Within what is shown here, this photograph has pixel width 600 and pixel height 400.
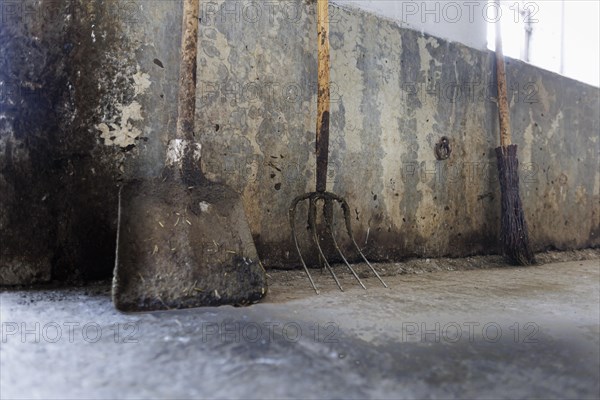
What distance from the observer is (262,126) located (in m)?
2.01

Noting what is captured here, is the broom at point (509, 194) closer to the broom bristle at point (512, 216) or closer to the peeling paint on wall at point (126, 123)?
the broom bristle at point (512, 216)

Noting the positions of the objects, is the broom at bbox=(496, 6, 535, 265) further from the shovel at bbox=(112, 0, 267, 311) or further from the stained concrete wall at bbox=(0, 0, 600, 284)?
the shovel at bbox=(112, 0, 267, 311)

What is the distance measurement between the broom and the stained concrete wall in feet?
0.24

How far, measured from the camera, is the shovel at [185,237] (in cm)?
136

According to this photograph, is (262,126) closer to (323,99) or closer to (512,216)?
(323,99)

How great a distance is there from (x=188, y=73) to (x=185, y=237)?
68 cm

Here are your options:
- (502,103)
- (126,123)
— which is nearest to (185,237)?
(126,123)

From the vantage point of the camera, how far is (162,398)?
2.60 ft

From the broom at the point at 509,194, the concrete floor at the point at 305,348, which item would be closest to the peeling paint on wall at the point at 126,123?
the concrete floor at the point at 305,348

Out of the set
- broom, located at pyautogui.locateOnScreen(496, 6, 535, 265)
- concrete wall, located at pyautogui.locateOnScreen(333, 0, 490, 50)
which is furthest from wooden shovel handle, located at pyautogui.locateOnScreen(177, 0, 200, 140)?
broom, located at pyautogui.locateOnScreen(496, 6, 535, 265)

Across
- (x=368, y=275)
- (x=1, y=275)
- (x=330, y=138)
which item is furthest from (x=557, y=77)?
(x=1, y=275)

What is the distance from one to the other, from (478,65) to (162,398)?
2.81 metres

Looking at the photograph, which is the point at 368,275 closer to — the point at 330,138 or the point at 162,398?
the point at 330,138

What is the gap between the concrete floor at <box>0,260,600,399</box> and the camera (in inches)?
33.3
